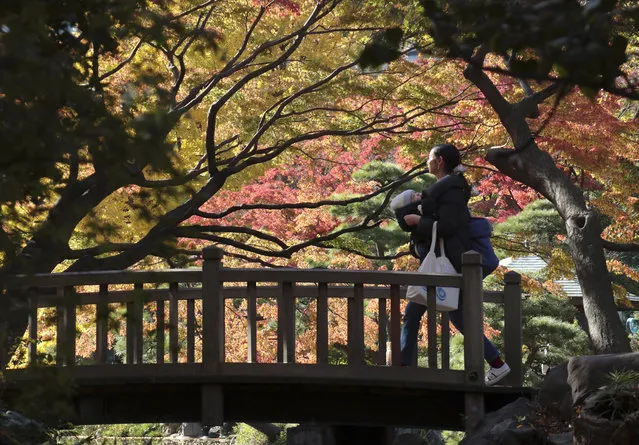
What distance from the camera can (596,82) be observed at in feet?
8.26

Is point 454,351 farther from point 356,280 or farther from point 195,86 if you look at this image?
point 356,280

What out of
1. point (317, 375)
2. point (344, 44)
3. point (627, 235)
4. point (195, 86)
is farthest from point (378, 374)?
point (627, 235)

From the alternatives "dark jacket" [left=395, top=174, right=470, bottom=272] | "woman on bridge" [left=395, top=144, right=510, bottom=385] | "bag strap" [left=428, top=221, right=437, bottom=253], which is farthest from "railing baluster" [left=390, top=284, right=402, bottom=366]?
"dark jacket" [left=395, top=174, right=470, bottom=272]

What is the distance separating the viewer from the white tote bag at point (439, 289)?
7465 mm

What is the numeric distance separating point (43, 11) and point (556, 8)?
1.45 metres

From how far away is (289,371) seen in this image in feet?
25.8

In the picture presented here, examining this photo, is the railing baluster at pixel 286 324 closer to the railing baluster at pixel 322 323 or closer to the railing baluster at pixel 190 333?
the railing baluster at pixel 322 323

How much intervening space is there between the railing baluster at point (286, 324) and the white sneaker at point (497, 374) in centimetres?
164

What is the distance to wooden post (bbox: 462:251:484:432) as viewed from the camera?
7395 millimetres

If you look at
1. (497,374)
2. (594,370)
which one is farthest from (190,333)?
(594,370)

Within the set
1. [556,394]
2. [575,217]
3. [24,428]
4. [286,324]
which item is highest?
[575,217]

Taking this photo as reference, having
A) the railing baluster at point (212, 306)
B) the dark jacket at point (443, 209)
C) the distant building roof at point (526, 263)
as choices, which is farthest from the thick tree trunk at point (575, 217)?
the distant building roof at point (526, 263)

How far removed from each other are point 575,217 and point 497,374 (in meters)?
3.64

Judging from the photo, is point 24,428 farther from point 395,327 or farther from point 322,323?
point 395,327
